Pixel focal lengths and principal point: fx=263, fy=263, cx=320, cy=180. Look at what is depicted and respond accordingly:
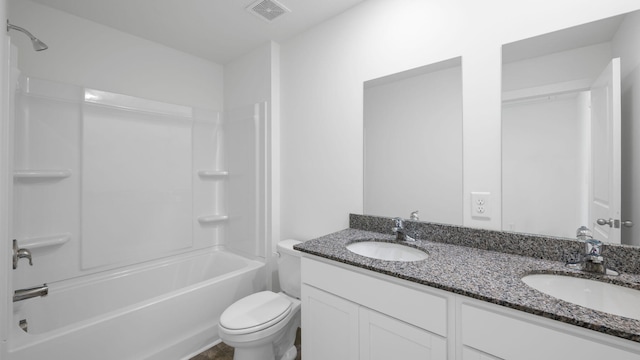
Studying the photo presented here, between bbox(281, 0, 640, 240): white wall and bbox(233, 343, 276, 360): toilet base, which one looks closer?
bbox(281, 0, 640, 240): white wall

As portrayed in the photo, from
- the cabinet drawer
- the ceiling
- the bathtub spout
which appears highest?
the ceiling

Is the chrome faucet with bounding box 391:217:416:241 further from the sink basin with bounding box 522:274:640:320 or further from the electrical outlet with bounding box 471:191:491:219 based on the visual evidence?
the sink basin with bounding box 522:274:640:320

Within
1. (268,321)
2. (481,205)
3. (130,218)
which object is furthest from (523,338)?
(130,218)

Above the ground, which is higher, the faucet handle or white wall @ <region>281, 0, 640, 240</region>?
white wall @ <region>281, 0, 640, 240</region>

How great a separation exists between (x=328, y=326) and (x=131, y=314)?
1.20 metres

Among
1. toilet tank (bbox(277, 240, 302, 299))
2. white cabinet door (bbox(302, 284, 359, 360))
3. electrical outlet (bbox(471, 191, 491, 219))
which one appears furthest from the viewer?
toilet tank (bbox(277, 240, 302, 299))

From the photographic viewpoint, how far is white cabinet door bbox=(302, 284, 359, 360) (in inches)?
46.9

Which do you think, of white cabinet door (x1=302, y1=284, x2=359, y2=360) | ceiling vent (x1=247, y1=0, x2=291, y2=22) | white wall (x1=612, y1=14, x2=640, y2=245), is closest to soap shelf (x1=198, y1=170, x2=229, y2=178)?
ceiling vent (x1=247, y1=0, x2=291, y2=22)

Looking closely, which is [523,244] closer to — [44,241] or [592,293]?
[592,293]

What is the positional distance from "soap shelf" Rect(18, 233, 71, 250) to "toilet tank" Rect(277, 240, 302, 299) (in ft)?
4.92

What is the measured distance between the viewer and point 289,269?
2006 millimetres

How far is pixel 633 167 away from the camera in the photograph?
3.27 feet

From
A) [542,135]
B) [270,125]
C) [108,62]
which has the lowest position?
[542,135]

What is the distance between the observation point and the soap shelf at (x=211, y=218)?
2594mm
